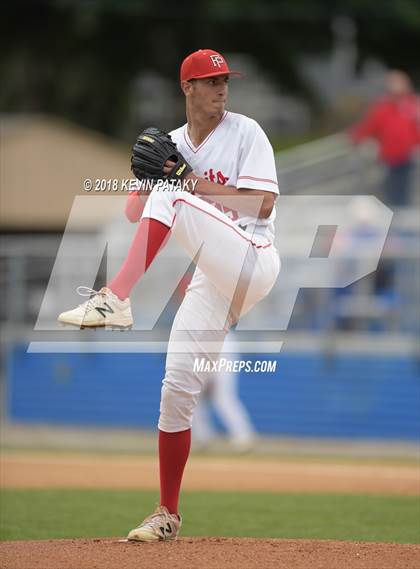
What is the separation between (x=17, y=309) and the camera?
50.6ft

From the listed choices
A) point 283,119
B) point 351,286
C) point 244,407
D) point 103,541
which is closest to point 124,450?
point 244,407

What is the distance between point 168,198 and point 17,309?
1041 cm

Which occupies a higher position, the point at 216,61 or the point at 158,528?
the point at 216,61

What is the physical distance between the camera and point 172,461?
18.5 feet

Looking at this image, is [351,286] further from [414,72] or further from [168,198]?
[414,72]

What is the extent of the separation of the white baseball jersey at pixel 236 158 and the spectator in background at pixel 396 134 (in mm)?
8149

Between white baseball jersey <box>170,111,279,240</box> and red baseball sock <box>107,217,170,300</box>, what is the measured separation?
0.48 meters

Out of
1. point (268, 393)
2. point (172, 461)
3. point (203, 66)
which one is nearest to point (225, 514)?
point (172, 461)

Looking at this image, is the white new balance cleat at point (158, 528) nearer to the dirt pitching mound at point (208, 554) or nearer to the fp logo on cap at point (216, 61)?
the dirt pitching mound at point (208, 554)

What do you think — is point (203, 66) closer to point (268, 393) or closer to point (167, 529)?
point (167, 529)

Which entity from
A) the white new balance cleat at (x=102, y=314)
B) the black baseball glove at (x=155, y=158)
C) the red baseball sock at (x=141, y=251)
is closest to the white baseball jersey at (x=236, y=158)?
the black baseball glove at (x=155, y=158)

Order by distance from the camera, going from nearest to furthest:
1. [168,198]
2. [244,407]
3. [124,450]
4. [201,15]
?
[168,198] → [124,450] → [244,407] → [201,15]

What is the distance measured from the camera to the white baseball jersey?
546 cm

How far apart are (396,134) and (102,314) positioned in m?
9.24
